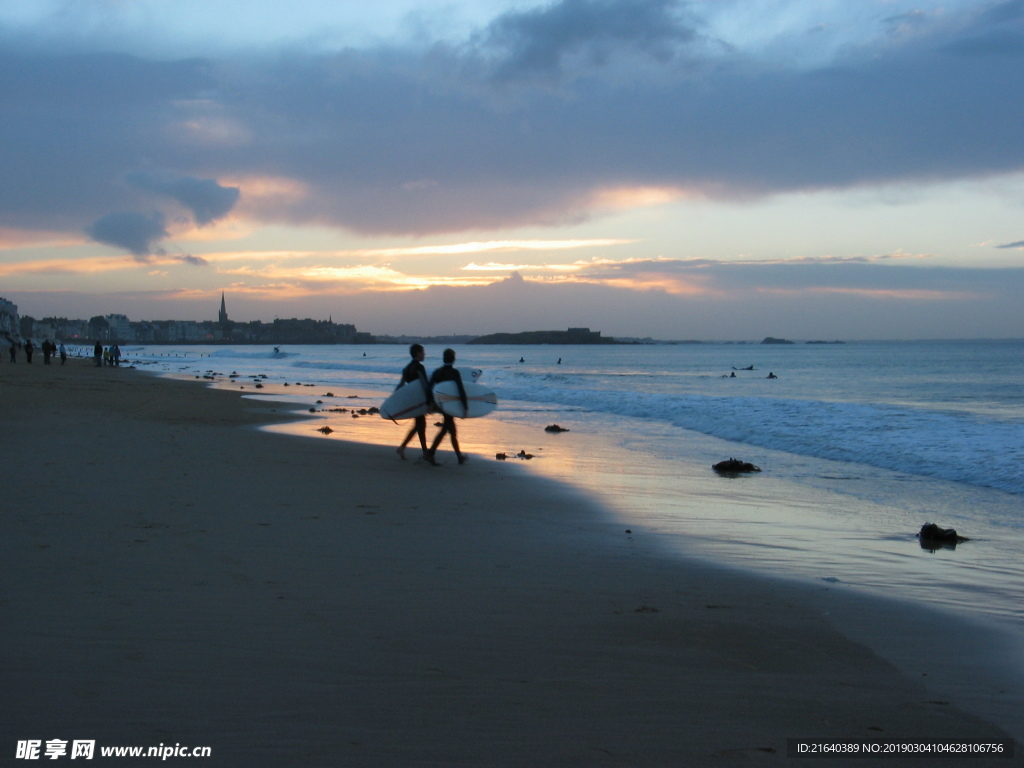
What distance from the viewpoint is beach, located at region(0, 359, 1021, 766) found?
10.4 feet

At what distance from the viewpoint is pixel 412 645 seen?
162 inches

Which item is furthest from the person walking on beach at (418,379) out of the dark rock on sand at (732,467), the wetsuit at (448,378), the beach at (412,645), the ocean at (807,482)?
the dark rock on sand at (732,467)

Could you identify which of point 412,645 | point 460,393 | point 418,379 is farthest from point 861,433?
point 412,645

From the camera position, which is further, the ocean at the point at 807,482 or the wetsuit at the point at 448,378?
the wetsuit at the point at 448,378

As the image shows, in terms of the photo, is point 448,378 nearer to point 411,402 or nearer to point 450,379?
point 450,379

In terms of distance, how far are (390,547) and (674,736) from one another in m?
3.70

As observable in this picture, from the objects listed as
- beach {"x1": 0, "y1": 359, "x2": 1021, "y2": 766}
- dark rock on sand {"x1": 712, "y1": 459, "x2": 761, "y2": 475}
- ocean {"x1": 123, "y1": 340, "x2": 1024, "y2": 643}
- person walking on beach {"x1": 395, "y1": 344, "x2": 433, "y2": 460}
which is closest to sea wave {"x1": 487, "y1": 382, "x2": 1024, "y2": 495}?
ocean {"x1": 123, "y1": 340, "x2": 1024, "y2": 643}

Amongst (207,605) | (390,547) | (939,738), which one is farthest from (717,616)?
(207,605)

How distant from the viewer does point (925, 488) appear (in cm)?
1115

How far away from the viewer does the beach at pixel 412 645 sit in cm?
316

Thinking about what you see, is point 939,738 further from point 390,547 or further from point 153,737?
point 390,547

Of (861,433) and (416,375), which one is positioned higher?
(416,375)

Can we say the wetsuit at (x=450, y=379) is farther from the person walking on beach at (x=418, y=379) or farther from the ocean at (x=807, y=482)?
the ocean at (x=807, y=482)

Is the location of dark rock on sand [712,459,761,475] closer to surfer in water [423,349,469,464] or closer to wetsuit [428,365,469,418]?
surfer in water [423,349,469,464]
